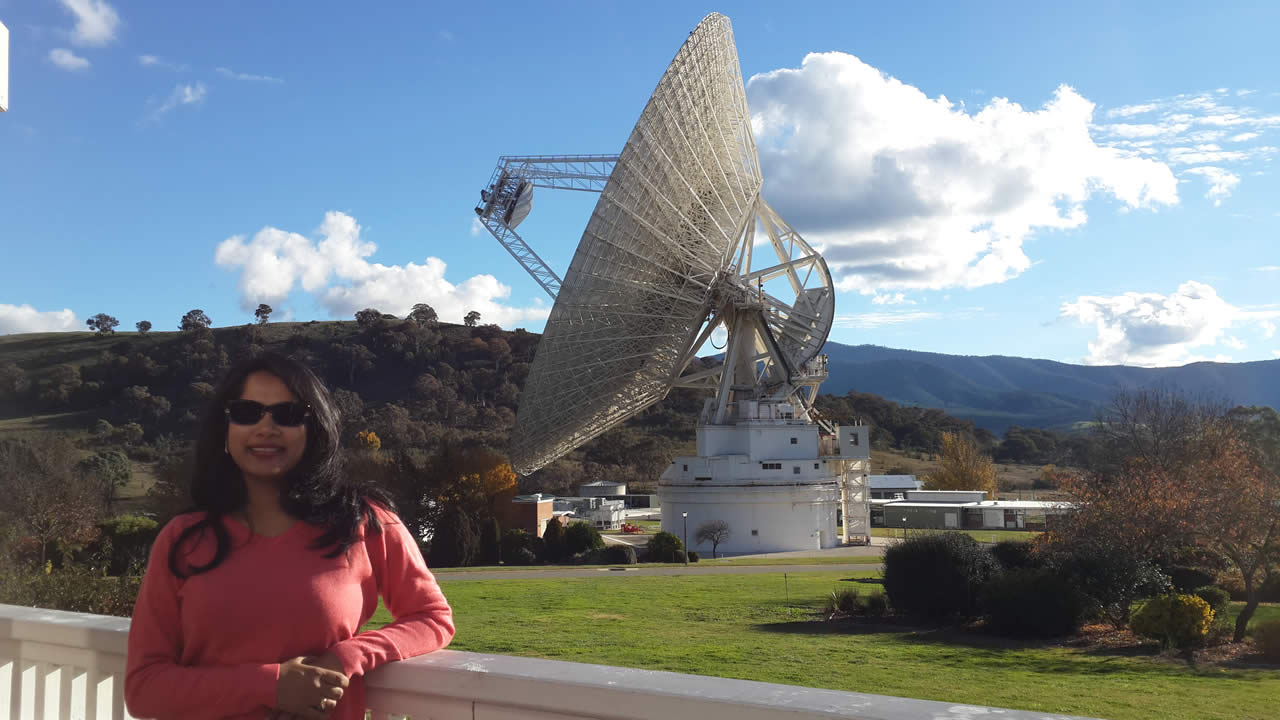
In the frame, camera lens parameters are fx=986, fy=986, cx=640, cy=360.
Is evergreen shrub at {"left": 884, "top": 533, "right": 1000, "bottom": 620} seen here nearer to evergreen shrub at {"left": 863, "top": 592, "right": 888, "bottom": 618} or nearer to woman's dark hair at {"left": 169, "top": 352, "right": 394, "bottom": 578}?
evergreen shrub at {"left": 863, "top": 592, "right": 888, "bottom": 618}

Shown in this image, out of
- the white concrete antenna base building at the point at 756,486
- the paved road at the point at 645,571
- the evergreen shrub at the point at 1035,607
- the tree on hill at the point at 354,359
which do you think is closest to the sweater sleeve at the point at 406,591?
the evergreen shrub at the point at 1035,607

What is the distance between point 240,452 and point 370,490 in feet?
1.41

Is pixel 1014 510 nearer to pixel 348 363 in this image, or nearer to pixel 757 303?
pixel 757 303

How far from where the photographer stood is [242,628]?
287 cm

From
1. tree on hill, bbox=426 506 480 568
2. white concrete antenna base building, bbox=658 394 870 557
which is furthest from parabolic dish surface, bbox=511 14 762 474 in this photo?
white concrete antenna base building, bbox=658 394 870 557

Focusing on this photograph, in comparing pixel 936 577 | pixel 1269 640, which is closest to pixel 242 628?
pixel 1269 640

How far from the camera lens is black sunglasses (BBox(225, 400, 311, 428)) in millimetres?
3234

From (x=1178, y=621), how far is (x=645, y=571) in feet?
57.2

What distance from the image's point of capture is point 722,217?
110ft

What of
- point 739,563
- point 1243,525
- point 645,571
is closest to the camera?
point 1243,525

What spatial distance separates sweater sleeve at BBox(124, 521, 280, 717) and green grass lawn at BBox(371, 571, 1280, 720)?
9.04 meters

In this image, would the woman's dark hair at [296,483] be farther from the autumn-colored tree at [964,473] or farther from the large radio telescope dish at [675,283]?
the autumn-colored tree at [964,473]

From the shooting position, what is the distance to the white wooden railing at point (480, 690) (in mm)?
2459

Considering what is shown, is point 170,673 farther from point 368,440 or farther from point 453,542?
point 368,440
